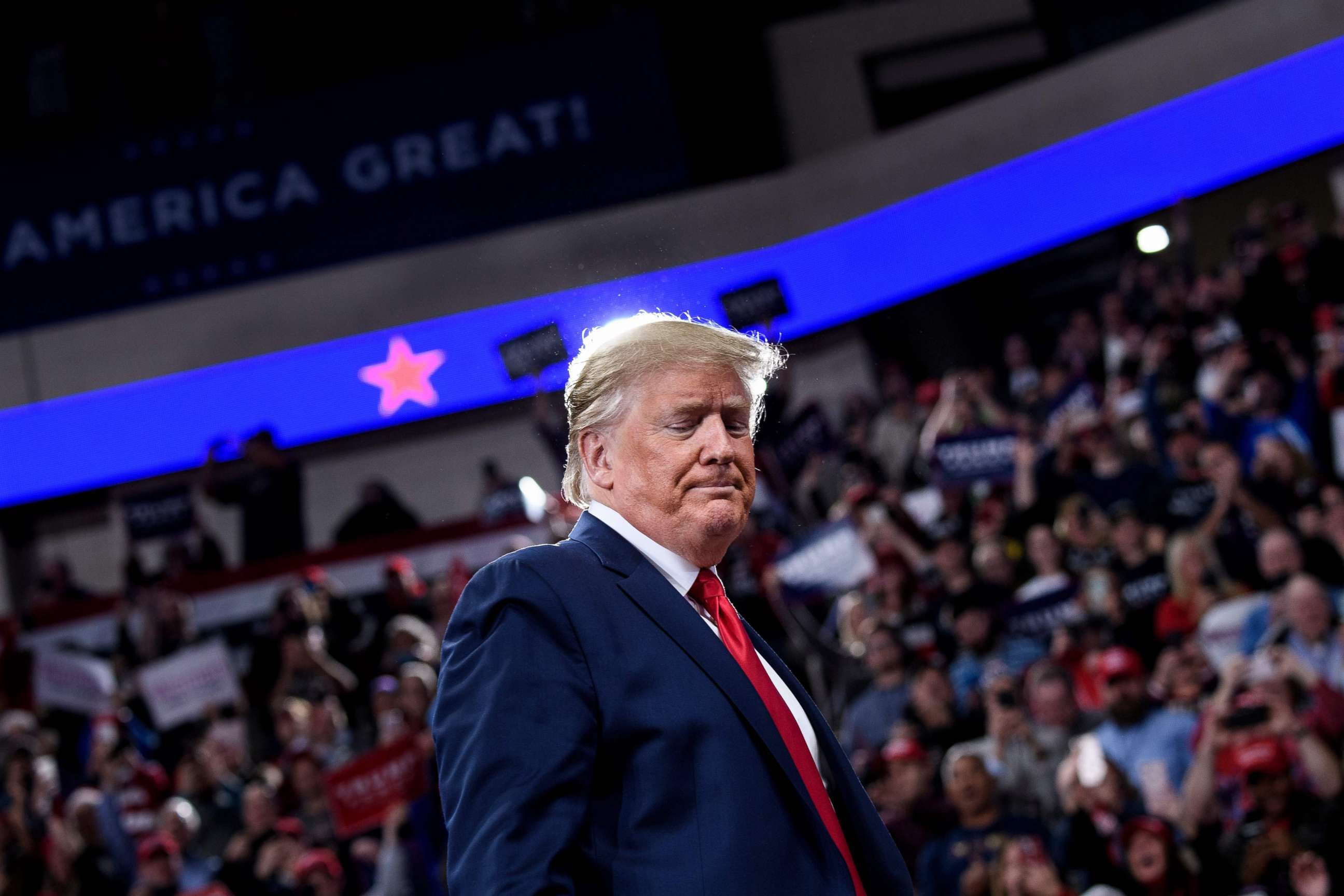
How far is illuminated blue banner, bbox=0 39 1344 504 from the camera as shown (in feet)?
18.7

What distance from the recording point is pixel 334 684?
5.50 meters

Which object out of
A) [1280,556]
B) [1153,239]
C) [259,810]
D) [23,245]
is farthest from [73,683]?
[1153,239]

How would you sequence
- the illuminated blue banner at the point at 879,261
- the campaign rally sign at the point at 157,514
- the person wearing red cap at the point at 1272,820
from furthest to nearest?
the campaign rally sign at the point at 157,514 → the illuminated blue banner at the point at 879,261 → the person wearing red cap at the point at 1272,820

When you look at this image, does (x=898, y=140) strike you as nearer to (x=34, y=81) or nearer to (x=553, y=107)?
(x=553, y=107)

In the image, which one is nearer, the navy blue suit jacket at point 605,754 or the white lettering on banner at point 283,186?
the navy blue suit jacket at point 605,754

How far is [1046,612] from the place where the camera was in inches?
173

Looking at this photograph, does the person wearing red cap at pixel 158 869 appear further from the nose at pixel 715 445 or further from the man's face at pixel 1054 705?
the nose at pixel 715 445

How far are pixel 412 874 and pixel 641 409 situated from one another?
11.7ft

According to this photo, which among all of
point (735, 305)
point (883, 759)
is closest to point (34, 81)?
point (883, 759)

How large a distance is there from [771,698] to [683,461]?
0.21 m

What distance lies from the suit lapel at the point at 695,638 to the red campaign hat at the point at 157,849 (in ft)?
13.4

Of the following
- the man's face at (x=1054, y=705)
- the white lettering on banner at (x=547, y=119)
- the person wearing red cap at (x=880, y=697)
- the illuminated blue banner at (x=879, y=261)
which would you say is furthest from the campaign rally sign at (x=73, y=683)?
the man's face at (x=1054, y=705)

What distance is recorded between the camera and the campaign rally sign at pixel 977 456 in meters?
5.19

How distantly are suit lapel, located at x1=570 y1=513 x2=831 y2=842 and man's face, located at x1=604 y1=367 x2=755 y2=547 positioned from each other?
0.13 ft
